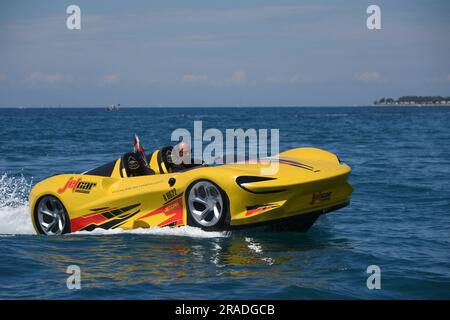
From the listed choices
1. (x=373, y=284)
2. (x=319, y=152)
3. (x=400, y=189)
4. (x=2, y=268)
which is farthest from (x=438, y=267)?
(x=400, y=189)

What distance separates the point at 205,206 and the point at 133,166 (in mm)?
1670

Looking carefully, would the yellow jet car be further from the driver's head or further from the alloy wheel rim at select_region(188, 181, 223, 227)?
the driver's head

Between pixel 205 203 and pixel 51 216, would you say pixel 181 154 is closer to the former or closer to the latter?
pixel 205 203

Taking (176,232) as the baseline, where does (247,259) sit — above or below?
below

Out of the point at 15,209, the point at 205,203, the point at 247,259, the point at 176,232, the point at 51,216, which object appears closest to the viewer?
the point at 247,259

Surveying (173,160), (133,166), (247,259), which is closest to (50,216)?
(133,166)

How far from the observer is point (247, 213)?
900 centimetres

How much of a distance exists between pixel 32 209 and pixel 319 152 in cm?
483

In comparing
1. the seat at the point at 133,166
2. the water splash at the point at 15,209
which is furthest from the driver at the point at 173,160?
the water splash at the point at 15,209

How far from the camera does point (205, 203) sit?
9.34m

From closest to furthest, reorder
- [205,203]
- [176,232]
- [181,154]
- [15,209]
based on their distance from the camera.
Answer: [205,203] < [176,232] < [181,154] < [15,209]

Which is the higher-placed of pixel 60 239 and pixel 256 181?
pixel 256 181
